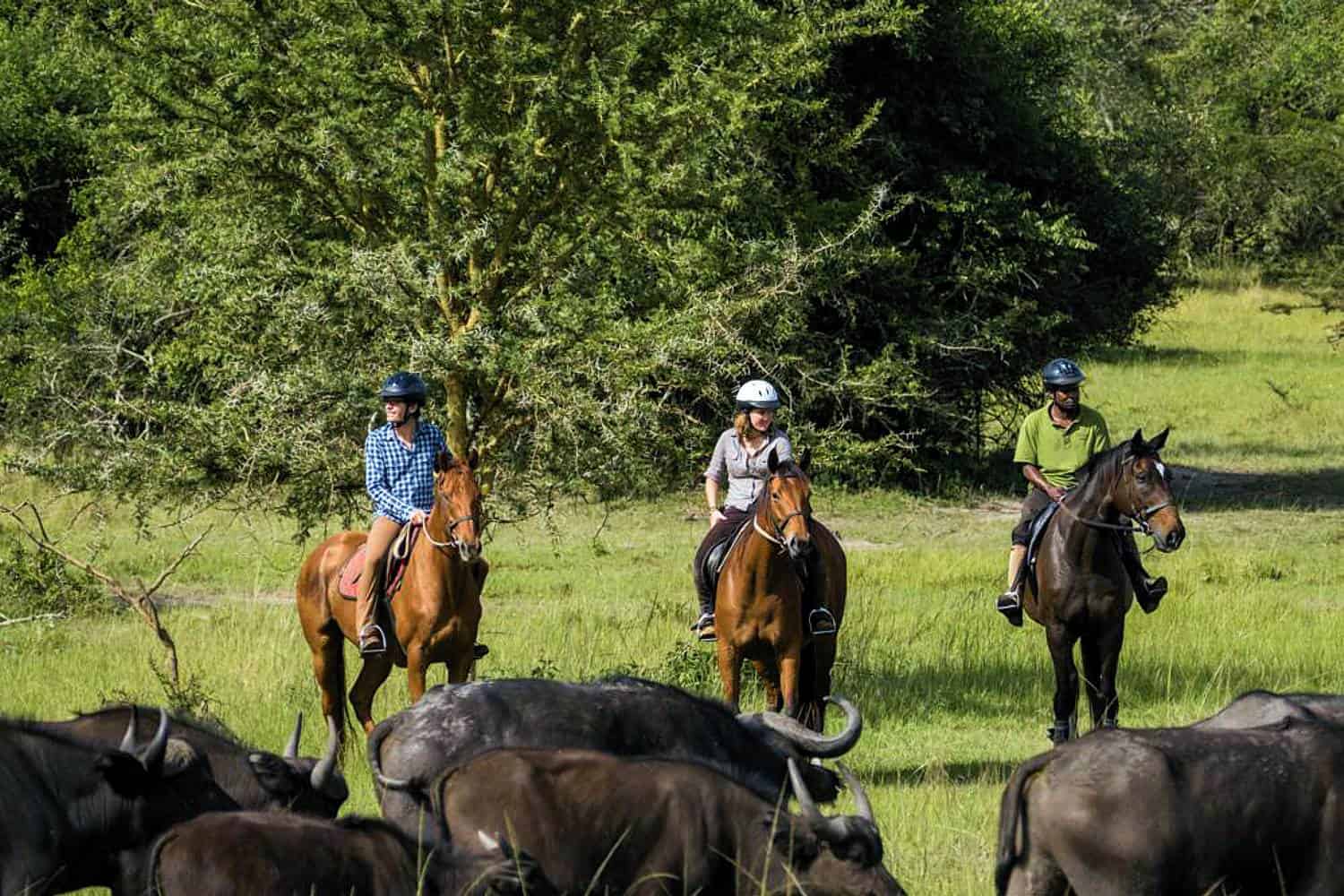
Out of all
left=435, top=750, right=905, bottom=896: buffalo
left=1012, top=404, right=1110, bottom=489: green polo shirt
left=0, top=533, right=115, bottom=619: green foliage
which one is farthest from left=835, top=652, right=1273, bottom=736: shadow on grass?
left=0, top=533, right=115, bottom=619: green foliage

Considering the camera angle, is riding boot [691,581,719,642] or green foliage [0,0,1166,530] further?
green foliage [0,0,1166,530]

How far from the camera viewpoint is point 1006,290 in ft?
88.1

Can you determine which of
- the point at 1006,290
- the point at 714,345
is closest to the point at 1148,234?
the point at 1006,290

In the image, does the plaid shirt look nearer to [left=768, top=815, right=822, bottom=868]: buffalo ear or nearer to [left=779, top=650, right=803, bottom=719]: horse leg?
[left=779, top=650, right=803, bottom=719]: horse leg

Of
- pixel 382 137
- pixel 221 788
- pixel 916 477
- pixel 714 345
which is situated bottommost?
pixel 916 477

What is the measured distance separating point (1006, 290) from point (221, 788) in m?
20.2

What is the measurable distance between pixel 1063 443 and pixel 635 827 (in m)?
7.33

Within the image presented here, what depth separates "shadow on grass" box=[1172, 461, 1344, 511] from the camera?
26422mm

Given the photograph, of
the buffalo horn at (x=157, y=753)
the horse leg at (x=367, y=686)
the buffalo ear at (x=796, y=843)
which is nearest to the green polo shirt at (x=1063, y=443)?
the horse leg at (x=367, y=686)

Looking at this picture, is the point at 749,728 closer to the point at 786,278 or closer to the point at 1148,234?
the point at 786,278

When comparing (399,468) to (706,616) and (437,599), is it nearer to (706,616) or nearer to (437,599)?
(437,599)

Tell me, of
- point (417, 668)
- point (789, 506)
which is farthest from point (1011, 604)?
point (417, 668)

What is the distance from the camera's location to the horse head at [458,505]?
1173cm

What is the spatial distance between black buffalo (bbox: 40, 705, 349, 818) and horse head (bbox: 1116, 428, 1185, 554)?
631 centimetres
